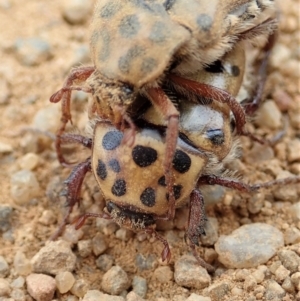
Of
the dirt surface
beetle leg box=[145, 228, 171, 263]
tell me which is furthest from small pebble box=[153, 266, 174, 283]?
beetle leg box=[145, 228, 171, 263]

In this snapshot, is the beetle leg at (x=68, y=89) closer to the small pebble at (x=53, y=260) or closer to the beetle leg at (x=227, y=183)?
the small pebble at (x=53, y=260)

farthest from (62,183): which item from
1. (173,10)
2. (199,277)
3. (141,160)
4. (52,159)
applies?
(173,10)

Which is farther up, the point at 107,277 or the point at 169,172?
the point at 169,172

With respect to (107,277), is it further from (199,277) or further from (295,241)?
(295,241)

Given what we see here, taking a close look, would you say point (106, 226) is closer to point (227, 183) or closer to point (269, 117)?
point (227, 183)

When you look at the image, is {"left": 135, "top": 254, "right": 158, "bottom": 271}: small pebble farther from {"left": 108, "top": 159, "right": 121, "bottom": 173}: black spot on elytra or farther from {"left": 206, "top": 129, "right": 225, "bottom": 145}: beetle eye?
{"left": 206, "top": 129, "right": 225, "bottom": 145}: beetle eye

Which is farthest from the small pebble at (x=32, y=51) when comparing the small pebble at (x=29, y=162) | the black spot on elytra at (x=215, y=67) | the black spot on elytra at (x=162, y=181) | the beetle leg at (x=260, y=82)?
the black spot on elytra at (x=162, y=181)

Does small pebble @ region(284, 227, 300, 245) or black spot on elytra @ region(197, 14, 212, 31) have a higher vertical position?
black spot on elytra @ region(197, 14, 212, 31)
